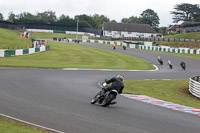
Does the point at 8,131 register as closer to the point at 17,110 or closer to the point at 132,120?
the point at 17,110

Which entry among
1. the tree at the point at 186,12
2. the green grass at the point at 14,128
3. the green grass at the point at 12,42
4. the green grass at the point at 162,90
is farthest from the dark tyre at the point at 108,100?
the tree at the point at 186,12

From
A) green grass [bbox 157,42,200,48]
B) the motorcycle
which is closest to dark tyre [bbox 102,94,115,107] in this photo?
the motorcycle

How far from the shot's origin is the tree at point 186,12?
156500mm

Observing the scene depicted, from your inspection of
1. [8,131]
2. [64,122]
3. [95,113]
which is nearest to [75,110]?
[95,113]

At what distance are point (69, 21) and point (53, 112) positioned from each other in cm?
14637

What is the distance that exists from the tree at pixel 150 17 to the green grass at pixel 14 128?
6697 inches

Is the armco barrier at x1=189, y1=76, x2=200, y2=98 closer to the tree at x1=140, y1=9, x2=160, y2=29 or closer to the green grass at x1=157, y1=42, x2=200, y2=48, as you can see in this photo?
the green grass at x1=157, y1=42, x2=200, y2=48

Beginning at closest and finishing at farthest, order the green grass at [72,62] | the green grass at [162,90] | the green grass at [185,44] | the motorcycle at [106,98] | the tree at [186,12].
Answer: the motorcycle at [106,98], the green grass at [162,90], the green grass at [72,62], the green grass at [185,44], the tree at [186,12]

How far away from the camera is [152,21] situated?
180625 millimetres

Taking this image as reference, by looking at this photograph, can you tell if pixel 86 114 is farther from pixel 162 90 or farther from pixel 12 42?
pixel 12 42

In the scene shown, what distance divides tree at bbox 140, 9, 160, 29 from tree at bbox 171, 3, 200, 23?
1936cm

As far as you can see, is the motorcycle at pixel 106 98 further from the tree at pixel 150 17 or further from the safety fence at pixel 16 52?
the tree at pixel 150 17

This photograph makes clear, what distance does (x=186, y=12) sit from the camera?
159500 millimetres

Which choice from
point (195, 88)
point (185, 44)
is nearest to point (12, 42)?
point (185, 44)
